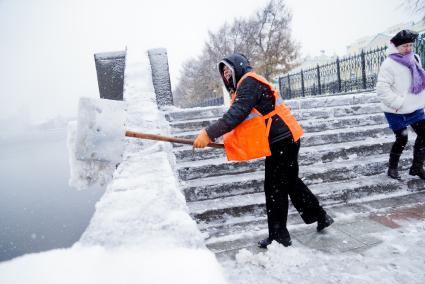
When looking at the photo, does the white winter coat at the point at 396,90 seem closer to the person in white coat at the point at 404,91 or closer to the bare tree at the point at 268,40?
the person in white coat at the point at 404,91

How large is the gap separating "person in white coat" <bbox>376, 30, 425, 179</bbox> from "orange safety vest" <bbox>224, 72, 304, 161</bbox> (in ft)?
5.86

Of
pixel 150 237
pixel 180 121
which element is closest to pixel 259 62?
pixel 180 121

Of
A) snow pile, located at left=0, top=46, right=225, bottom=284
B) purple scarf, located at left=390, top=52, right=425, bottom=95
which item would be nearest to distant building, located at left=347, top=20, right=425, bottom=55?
purple scarf, located at left=390, top=52, right=425, bottom=95

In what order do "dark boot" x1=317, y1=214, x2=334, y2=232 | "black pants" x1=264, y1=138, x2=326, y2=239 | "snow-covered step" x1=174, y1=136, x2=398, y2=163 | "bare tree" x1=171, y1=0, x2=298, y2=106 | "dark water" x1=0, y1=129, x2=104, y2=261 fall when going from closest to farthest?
1. "black pants" x1=264, y1=138, x2=326, y2=239
2. "dark boot" x1=317, y1=214, x2=334, y2=232
3. "snow-covered step" x1=174, y1=136, x2=398, y2=163
4. "bare tree" x1=171, y1=0, x2=298, y2=106
5. "dark water" x1=0, y1=129, x2=104, y2=261

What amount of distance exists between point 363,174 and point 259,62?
74.6 ft

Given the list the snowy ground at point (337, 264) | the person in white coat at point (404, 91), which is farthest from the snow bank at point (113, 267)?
the person in white coat at point (404, 91)

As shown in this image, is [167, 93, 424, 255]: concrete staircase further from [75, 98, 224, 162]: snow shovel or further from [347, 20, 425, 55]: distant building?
[347, 20, 425, 55]: distant building

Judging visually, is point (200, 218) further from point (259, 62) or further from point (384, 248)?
point (259, 62)

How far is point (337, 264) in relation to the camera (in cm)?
257

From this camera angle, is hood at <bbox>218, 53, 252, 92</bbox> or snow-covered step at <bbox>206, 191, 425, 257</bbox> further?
snow-covered step at <bbox>206, 191, 425, 257</bbox>

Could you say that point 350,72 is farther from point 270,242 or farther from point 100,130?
point 100,130

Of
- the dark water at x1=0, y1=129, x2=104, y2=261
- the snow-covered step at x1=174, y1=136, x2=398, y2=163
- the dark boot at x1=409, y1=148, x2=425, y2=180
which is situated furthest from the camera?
the dark water at x1=0, y1=129, x2=104, y2=261

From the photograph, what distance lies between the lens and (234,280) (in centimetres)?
246

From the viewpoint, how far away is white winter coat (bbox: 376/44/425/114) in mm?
3863
